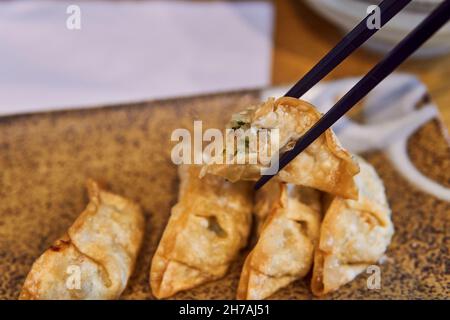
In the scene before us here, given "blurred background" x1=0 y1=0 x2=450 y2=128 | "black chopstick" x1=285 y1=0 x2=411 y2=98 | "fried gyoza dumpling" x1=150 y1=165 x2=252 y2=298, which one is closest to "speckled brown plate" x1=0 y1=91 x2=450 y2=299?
"fried gyoza dumpling" x1=150 y1=165 x2=252 y2=298

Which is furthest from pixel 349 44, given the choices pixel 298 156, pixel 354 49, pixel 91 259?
pixel 91 259

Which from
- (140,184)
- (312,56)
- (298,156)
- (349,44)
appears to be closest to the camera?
(349,44)

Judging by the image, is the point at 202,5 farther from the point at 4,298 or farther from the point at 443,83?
the point at 4,298

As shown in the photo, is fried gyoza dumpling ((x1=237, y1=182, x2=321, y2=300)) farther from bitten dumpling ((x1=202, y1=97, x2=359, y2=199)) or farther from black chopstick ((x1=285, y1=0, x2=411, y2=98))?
black chopstick ((x1=285, y1=0, x2=411, y2=98))

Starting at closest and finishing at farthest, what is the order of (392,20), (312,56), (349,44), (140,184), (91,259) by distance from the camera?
(349,44) → (91,259) → (140,184) → (392,20) → (312,56)

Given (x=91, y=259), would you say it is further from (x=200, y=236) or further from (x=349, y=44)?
(x=349, y=44)

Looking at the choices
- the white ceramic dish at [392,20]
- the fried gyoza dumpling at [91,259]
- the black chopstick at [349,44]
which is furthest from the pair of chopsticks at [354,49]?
the white ceramic dish at [392,20]

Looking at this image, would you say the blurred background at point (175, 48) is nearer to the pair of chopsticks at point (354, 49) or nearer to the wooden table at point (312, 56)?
the wooden table at point (312, 56)
